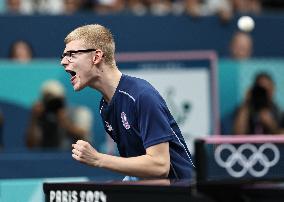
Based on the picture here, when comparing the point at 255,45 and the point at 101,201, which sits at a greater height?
the point at 255,45

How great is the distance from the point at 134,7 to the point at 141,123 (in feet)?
27.0

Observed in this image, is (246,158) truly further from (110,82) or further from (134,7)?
(134,7)

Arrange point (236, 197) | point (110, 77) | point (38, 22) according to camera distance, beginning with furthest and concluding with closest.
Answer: point (38, 22) < point (110, 77) < point (236, 197)

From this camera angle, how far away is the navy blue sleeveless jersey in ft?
18.8

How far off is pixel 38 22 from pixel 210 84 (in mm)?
2508

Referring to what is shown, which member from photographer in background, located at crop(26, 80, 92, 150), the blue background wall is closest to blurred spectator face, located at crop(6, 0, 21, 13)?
the blue background wall

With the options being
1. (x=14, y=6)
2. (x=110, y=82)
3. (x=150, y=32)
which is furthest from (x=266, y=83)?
(x=110, y=82)

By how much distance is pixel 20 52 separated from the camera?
1242 cm

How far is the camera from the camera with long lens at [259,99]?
11859 millimetres

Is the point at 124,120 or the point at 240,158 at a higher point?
the point at 124,120

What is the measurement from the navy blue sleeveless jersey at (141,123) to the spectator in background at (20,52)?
6330mm

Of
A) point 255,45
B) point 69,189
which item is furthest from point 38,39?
point 69,189

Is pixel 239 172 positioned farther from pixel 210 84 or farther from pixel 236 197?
pixel 210 84

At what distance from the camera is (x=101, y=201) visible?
482 centimetres
